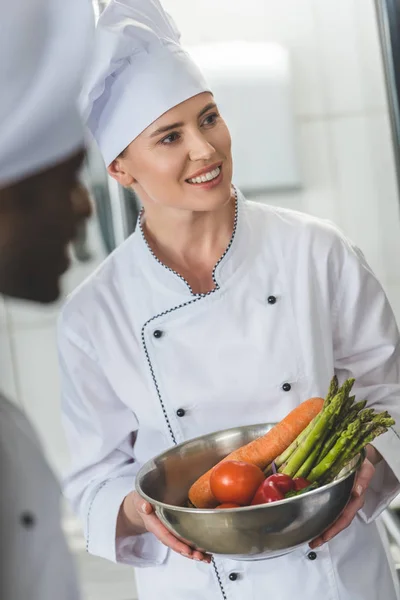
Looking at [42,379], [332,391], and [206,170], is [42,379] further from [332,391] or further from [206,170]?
[332,391]

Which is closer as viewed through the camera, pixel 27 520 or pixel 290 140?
pixel 27 520

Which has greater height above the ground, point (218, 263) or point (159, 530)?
point (218, 263)

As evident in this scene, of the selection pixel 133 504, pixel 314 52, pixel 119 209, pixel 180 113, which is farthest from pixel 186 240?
pixel 314 52

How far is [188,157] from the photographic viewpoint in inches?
52.7

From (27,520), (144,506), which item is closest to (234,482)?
(144,506)

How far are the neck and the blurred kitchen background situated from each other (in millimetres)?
686

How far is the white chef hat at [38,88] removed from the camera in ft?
1.28

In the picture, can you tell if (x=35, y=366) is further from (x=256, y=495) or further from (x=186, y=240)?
(x=256, y=495)

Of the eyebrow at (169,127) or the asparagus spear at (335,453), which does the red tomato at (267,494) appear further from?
the eyebrow at (169,127)

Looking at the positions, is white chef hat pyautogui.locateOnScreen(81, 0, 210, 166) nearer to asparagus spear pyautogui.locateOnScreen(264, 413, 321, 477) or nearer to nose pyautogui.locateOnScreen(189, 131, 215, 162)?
nose pyautogui.locateOnScreen(189, 131, 215, 162)

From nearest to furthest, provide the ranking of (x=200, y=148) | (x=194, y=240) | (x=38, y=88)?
(x=38, y=88), (x=200, y=148), (x=194, y=240)

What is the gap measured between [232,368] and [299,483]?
27cm

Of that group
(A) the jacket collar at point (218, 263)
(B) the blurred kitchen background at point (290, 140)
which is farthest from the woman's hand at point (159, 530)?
(B) the blurred kitchen background at point (290, 140)

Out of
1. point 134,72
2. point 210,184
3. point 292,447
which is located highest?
point 134,72
